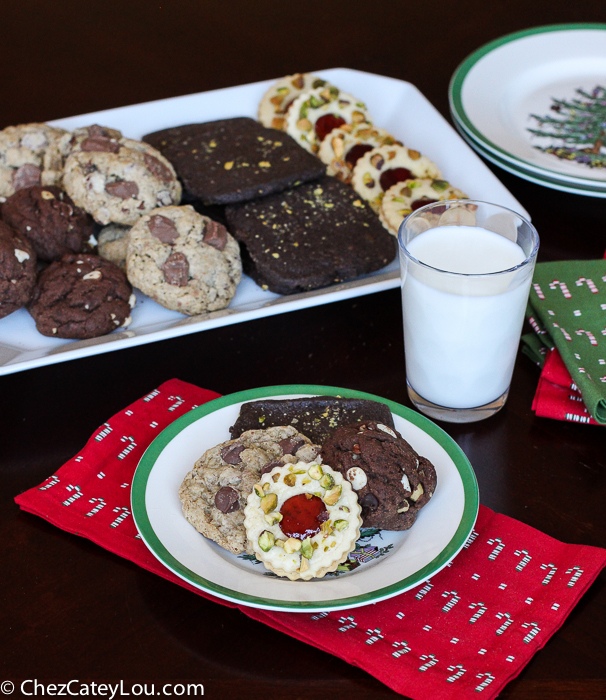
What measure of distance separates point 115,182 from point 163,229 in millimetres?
181

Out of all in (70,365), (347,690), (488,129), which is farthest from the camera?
(488,129)

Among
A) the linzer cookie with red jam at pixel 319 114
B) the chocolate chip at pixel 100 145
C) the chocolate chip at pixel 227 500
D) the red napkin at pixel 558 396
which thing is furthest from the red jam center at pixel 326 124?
the chocolate chip at pixel 227 500

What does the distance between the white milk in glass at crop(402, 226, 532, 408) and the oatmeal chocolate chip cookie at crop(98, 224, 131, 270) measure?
581 mm

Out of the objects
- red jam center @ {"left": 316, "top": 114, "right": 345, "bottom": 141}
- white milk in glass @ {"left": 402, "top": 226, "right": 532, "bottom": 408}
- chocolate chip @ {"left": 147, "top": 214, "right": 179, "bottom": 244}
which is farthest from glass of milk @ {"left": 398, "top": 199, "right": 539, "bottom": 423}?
red jam center @ {"left": 316, "top": 114, "right": 345, "bottom": 141}

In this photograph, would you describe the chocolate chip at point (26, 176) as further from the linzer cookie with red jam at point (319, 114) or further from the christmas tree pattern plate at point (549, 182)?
the christmas tree pattern plate at point (549, 182)

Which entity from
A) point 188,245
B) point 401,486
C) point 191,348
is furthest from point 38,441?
point 401,486

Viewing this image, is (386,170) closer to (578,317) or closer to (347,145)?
(347,145)

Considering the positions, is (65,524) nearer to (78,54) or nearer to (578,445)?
(578,445)

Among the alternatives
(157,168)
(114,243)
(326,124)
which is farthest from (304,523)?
(326,124)

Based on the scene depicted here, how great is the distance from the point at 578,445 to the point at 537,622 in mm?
343

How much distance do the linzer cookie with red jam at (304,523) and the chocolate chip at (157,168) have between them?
2.74 feet

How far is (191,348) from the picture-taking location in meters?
1.33

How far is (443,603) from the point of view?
884mm

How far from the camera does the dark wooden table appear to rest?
0.85m
